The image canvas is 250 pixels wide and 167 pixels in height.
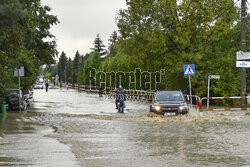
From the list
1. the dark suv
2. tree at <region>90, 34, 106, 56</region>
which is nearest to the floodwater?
the dark suv

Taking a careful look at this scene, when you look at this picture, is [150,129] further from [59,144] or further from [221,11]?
[221,11]

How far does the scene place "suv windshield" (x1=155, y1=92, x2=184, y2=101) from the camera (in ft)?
73.4

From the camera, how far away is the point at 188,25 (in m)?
34.3

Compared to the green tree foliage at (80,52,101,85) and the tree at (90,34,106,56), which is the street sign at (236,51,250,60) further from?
the tree at (90,34,106,56)

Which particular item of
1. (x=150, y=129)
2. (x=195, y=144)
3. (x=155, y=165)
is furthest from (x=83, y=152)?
(x=150, y=129)

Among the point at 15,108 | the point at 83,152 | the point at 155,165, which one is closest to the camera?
the point at 155,165

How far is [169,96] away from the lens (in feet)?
74.1

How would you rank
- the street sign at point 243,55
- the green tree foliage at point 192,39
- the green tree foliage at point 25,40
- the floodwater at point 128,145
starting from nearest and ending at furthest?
the floodwater at point 128,145 → the green tree foliage at point 25,40 → the street sign at point 243,55 → the green tree foliage at point 192,39

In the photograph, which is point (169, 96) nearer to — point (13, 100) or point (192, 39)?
point (13, 100)

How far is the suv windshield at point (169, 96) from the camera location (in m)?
22.4

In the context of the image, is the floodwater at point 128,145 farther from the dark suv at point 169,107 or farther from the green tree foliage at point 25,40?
the green tree foliage at point 25,40

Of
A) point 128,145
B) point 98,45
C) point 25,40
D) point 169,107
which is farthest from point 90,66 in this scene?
point 128,145

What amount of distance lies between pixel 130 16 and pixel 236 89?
10449mm

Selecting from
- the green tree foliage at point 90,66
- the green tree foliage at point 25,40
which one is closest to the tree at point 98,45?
the green tree foliage at point 90,66
